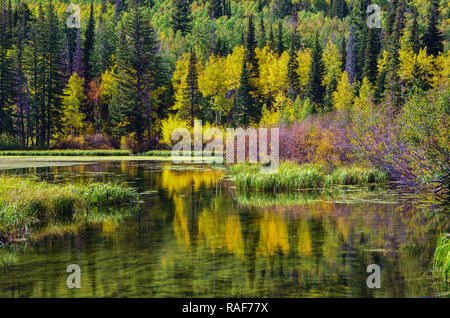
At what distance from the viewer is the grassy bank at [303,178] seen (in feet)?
94.0

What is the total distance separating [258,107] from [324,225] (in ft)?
206

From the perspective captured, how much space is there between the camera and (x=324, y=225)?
18.7 meters

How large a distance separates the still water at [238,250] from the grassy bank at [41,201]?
755 millimetres

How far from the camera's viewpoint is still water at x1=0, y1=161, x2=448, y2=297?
1152 centimetres

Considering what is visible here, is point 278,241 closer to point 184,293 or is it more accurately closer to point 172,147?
point 184,293

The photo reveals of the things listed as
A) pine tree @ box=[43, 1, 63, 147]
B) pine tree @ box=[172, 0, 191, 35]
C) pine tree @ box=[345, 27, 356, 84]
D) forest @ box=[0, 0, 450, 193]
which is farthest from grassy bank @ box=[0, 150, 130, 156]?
pine tree @ box=[172, 0, 191, 35]

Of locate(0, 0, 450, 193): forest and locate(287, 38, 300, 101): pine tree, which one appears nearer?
locate(0, 0, 450, 193): forest

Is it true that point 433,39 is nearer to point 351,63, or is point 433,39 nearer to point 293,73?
point 351,63

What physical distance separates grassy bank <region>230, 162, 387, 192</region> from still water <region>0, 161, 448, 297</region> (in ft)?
12.7

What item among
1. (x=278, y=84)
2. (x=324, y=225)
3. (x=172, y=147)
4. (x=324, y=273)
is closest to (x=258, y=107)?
(x=278, y=84)

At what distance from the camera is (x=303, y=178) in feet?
95.8

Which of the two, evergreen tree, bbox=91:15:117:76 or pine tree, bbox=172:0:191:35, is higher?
pine tree, bbox=172:0:191:35

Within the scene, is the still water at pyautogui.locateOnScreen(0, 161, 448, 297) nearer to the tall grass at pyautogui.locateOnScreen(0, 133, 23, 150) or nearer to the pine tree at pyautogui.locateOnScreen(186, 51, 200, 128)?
the tall grass at pyautogui.locateOnScreen(0, 133, 23, 150)
